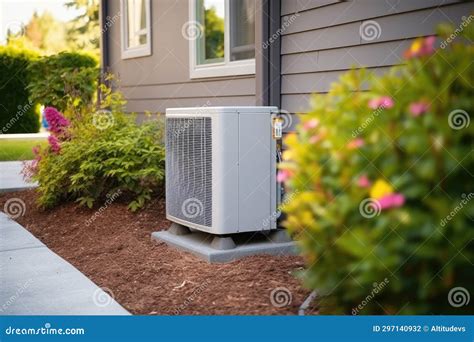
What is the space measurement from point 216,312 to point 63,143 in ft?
11.3

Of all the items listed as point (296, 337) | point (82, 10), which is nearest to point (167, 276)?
point (296, 337)

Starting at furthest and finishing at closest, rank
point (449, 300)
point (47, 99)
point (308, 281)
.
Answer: point (47, 99), point (308, 281), point (449, 300)

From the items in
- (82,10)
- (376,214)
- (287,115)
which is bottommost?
(376,214)

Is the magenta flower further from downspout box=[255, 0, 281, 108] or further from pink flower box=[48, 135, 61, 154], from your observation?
downspout box=[255, 0, 281, 108]

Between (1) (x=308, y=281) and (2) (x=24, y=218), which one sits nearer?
(1) (x=308, y=281)

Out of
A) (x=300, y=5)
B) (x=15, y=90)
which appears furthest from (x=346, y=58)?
(x=15, y=90)

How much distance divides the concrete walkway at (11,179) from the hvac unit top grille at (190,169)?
3400 millimetres

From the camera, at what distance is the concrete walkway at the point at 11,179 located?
753 centimetres

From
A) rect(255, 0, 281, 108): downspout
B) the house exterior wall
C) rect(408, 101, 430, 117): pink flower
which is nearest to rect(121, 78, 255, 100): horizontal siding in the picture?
rect(255, 0, 281, 108): downspout

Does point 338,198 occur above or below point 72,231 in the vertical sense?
above

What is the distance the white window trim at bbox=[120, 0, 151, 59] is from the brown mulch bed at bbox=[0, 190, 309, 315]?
2.75 meters

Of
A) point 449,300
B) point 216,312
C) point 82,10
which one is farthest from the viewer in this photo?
point 82,10

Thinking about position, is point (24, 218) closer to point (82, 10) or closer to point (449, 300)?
point (449, 300)

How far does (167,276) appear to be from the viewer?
3.94 metres
